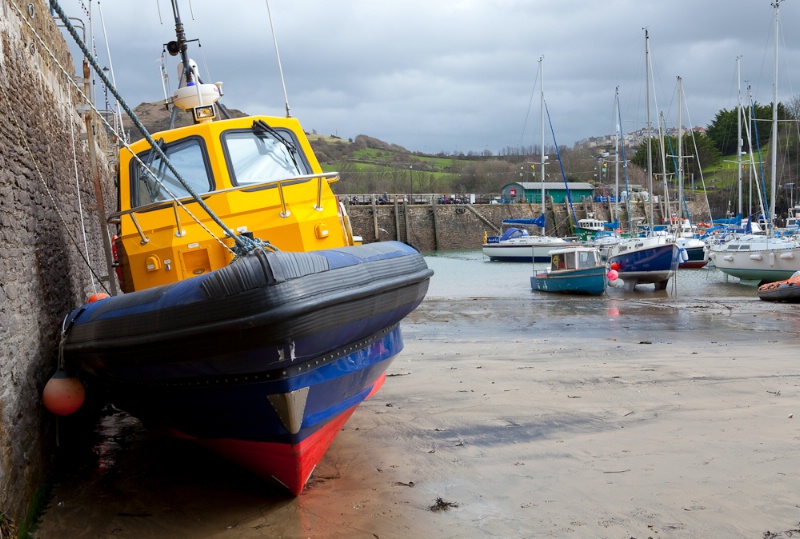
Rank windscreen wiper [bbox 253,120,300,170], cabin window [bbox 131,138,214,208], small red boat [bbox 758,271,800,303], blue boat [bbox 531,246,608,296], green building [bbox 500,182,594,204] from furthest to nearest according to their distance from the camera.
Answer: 1. green building [bbox 500,182,594,204]
2. blue boat [bbox 531,246,608,296]
3. small red boat [bbox 758,271,800,303]
4. windscreen wiper [bbox 253,120,300,170]
5. cabin window [bbox 131,138,214,208]

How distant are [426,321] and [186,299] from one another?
11851 mm

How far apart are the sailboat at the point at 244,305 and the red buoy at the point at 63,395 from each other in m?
0.11

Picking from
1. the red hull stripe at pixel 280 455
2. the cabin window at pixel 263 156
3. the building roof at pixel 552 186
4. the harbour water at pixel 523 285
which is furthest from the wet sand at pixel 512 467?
the building roof at pixel 552 186

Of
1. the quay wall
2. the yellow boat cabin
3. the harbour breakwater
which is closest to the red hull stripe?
the quay wall

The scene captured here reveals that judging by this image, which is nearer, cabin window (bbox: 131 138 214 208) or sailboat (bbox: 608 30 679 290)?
cabin window (bbox: 131 138 214 208)

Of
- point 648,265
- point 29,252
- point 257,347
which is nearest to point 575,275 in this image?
point 648,265

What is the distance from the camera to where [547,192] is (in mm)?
67062

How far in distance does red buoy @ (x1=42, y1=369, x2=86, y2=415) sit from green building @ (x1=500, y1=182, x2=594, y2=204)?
62.6 metres

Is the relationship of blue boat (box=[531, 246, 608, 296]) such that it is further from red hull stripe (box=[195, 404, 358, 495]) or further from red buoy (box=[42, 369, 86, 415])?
red buoy (box=[42, 369, 86, 415])

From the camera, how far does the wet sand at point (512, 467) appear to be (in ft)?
14.8

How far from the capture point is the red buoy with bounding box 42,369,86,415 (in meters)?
5.13

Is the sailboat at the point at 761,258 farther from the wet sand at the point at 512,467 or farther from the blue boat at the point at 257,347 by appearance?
the blue boat at the point at 257,347

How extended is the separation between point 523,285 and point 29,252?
21952 mm

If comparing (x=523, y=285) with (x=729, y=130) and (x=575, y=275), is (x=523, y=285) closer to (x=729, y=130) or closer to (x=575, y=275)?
(x=575, y=275)
